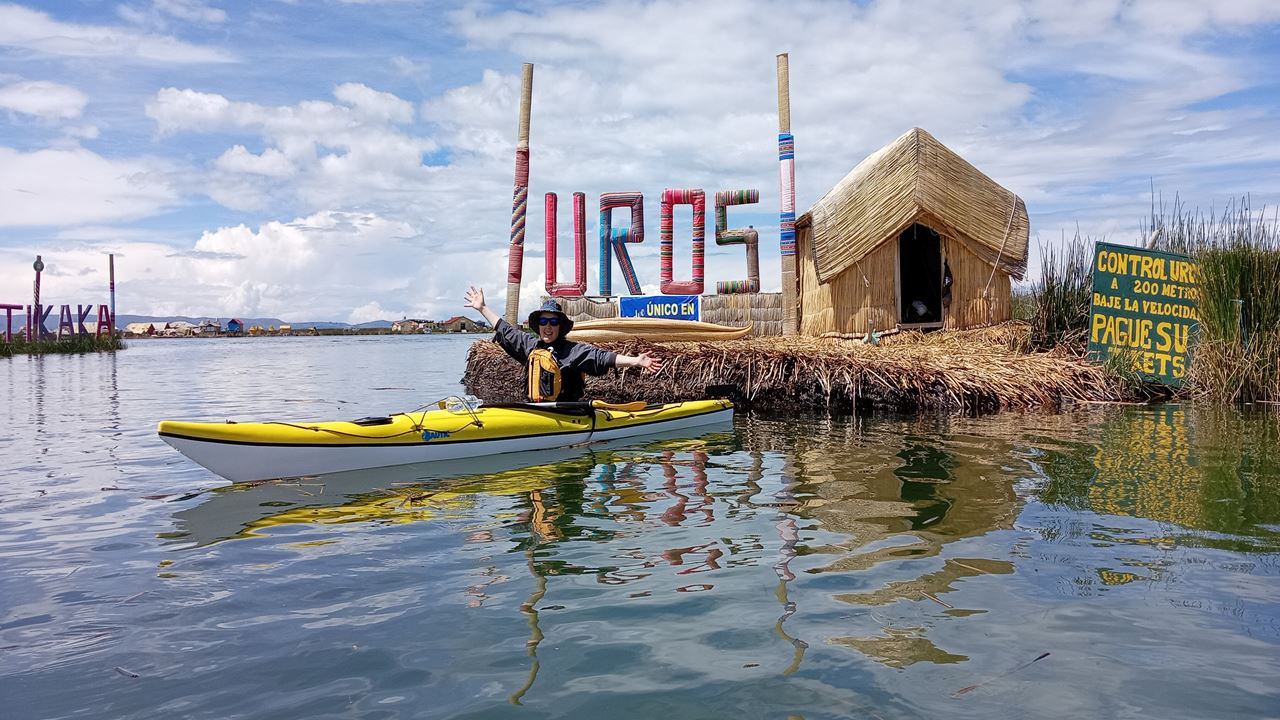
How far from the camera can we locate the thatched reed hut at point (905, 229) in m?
16.1

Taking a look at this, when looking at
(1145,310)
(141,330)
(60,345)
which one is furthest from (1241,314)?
(141,330)

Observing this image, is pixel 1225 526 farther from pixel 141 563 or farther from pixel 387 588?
pixel 141 563

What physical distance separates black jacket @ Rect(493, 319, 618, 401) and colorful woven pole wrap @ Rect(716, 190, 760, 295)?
828 cm

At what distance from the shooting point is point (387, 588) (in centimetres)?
457

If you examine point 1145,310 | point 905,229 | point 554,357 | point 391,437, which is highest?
point 905,229

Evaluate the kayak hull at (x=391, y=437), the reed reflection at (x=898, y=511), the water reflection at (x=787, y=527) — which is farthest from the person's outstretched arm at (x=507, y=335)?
the reed reflection at (x=898, y=511)

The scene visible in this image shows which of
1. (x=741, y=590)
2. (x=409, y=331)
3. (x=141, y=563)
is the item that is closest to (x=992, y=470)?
(x=741, y=590)

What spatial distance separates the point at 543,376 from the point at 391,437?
2036 millimetres

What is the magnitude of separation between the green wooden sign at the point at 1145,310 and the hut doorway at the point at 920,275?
5608 mm

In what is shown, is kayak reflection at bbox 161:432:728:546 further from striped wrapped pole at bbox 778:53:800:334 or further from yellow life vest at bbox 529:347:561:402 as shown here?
striped wrapped pole at bbox 778:53:800:334

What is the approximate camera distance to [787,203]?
53.7 ft

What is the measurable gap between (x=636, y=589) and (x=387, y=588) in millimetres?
1320

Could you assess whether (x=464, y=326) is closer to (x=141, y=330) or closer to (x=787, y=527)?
(x=141, y=330)

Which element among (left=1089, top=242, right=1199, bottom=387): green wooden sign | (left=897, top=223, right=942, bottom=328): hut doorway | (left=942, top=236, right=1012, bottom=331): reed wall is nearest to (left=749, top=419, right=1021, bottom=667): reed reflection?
(left=1089, top=242, right=1199, bottom=387): green wooden sign
